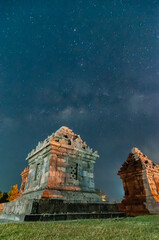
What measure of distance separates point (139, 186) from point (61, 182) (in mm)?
10210

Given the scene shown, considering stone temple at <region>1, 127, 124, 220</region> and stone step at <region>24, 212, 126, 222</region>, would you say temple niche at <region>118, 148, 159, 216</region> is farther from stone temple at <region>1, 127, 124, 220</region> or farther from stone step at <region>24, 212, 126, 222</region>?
stone step at <region>24, 212, 126, 222</region>

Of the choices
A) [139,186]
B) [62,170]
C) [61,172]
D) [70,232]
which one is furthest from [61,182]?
[139,186]

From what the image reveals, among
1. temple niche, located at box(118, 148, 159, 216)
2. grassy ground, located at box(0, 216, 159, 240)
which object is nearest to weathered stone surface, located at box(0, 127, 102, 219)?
grassy ground, located at box(0, 216, 159, 240)

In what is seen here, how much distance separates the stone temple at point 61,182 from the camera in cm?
675

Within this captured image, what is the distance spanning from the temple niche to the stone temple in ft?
22.7

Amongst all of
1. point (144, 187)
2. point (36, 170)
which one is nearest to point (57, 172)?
point (36, 170)

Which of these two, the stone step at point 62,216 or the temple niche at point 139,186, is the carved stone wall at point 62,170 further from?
the temple niche at point 139,186

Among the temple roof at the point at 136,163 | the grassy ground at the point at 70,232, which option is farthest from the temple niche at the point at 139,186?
the grassy ground at the point at 70,232

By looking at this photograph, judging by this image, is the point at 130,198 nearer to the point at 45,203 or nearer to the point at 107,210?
the point at 107,210

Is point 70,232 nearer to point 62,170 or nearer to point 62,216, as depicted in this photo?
point 62,216

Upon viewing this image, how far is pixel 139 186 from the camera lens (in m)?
14.8

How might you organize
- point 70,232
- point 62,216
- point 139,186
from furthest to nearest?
point 139,186
point 62,216
point 70,232

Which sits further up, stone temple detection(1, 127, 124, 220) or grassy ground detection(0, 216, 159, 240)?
stone temple detection(1, 127, 124, 220)

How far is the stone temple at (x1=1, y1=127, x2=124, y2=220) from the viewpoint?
675 centimetres
